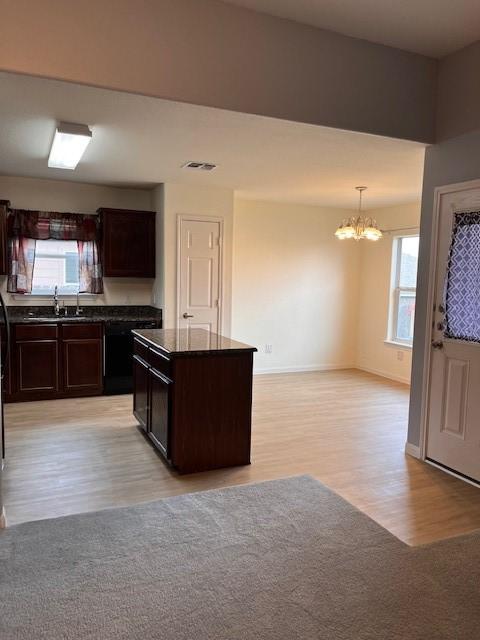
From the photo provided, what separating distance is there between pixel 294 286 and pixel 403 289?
152 centimetres

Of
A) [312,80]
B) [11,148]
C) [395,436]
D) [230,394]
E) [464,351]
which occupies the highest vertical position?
[312,80]

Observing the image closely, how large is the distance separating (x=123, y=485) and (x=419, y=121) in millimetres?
3343

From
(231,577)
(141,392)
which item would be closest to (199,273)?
(141,392)

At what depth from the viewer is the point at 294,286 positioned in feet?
22.8

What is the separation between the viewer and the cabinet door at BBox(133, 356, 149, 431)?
153 inches

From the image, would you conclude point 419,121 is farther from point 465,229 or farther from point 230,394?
point 230,394

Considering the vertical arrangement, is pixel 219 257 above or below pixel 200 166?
below

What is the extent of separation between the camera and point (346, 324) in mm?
7414

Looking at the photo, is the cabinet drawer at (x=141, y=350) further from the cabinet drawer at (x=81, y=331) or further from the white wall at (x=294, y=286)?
the white wall at (x=294, y=286)

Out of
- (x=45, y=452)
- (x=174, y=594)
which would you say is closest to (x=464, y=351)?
(x=174, y=594)

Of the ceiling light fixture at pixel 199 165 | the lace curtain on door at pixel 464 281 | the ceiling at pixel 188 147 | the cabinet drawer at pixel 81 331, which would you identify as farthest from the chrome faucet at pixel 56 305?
the lace curtain on door at pixel 464 281

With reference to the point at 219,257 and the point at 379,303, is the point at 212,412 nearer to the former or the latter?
the point at 219,257

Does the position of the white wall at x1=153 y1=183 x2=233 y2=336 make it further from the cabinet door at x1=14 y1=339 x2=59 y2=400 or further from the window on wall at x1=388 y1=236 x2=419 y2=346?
the window on wall at x1=388 y1=236 x2=419 y2=346

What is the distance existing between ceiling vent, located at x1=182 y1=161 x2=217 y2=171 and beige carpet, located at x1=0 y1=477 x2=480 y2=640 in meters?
3.10
